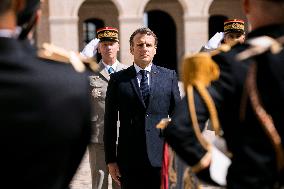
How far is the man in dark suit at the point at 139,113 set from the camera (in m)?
4.86

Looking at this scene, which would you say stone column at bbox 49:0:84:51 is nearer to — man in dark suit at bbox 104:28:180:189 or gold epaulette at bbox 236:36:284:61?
man in dark suit at bbox 104:28:180:189

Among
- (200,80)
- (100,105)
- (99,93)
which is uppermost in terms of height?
(200,80)

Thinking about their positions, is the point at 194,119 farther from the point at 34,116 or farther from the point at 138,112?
the point at 138,112

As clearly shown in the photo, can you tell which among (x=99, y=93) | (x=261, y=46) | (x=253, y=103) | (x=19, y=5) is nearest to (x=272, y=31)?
(x=261, y=46)

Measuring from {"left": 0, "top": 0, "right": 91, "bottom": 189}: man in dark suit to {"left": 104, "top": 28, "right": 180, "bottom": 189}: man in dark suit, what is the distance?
9.12ft

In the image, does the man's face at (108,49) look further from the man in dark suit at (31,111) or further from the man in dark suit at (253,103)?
the man in dark suit at (31,111)

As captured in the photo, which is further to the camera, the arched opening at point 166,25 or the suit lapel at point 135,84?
the arched opening at point 166,25

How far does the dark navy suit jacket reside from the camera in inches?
193

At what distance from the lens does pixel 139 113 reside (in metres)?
4.97

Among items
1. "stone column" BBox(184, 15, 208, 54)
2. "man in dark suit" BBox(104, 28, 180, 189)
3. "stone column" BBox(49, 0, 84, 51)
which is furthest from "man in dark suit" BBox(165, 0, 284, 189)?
"stone column" BBox(184, 15, 208, 54)

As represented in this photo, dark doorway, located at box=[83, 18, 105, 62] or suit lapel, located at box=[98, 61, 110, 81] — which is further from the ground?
dark doorway, located at box=[83, 18, 105, 62]

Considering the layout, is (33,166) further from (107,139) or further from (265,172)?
(107,139)

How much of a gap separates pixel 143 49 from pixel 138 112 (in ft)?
1.97

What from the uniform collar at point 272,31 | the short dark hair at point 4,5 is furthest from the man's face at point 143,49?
the short dark hair at point 4,5
